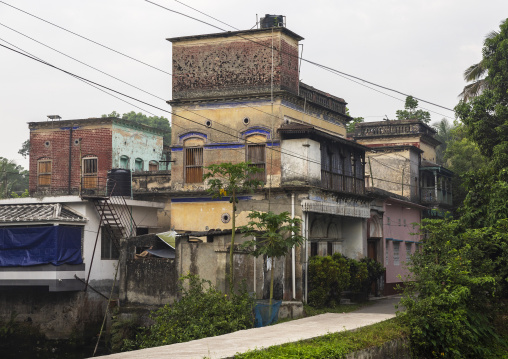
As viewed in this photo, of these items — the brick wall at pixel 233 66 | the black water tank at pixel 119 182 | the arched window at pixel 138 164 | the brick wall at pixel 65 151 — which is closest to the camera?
the brick wall at pixel 233 66

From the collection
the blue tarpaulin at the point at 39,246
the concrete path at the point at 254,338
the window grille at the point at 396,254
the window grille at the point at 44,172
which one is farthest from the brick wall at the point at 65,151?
the concrete path at the point at 254,338

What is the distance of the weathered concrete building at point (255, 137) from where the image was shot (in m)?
26.0

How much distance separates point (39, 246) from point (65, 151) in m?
12.8

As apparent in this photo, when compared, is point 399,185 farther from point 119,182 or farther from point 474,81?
point 119,182

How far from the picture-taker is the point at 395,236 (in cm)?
3506

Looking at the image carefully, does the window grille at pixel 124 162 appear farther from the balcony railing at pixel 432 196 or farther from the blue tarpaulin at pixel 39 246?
the balcony railing at pixel 432 196

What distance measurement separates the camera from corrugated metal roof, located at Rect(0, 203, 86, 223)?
25.0 meters

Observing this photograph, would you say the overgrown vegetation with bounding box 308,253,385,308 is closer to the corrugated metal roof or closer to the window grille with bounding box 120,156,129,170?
the corrugated metal roof

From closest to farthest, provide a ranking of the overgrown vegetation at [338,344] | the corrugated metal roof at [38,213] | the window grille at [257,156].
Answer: the overgrown vegetation at [338,344] → the corrugated metal roof at [38,213] → the window grille at [257,156]

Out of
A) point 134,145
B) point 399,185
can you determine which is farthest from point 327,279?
point 134,145

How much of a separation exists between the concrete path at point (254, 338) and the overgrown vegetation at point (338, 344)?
0.38m

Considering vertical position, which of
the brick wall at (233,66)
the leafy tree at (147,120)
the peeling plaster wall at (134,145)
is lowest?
the peeling plaster wall at (134,145)

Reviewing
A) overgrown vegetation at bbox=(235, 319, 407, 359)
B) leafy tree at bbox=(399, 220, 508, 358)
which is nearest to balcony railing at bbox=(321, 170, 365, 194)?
leafy tree at bbox=(399, 220, 508, 358)

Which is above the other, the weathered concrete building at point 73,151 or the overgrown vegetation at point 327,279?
the weathered concrete building at point 73,151
